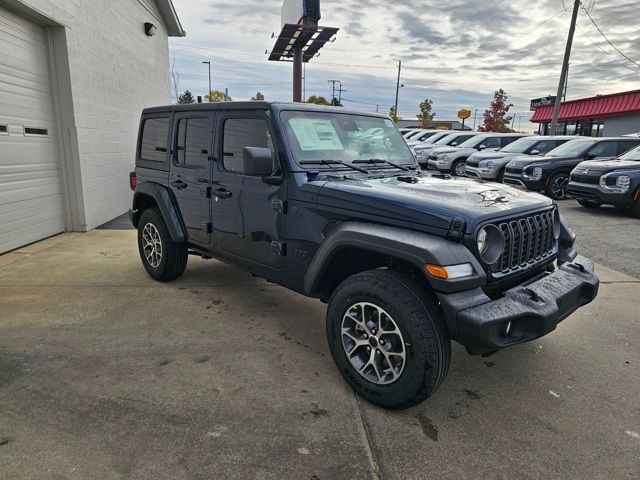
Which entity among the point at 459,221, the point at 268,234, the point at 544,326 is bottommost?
the point at 544,326

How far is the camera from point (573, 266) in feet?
10.5

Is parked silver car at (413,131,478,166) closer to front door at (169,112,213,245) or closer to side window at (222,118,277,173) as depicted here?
front door at (169,112,213,245)

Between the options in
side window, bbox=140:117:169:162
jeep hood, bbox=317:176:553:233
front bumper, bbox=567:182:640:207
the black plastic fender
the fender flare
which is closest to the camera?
the black plastic fender

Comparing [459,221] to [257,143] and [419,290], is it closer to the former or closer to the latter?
[419,290]

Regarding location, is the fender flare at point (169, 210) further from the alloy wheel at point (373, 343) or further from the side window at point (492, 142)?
the side window at point (492, 142)

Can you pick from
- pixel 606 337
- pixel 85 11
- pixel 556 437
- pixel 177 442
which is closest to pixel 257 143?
pixel 177 442

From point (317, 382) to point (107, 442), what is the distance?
130 cm

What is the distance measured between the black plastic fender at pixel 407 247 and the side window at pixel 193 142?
181 cm

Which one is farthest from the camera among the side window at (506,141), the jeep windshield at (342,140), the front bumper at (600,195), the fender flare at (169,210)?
the side window at (506,141)

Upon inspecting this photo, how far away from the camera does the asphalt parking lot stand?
2.32m

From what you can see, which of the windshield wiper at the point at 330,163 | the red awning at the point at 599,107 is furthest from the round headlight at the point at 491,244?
the red awning at the point at 599,107

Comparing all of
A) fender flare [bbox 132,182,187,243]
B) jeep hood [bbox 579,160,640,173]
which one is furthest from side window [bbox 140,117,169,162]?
jeep hood [bbox 579,160,640,173]

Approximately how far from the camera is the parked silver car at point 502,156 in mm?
12914

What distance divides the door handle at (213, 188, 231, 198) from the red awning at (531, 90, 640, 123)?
29.2m
